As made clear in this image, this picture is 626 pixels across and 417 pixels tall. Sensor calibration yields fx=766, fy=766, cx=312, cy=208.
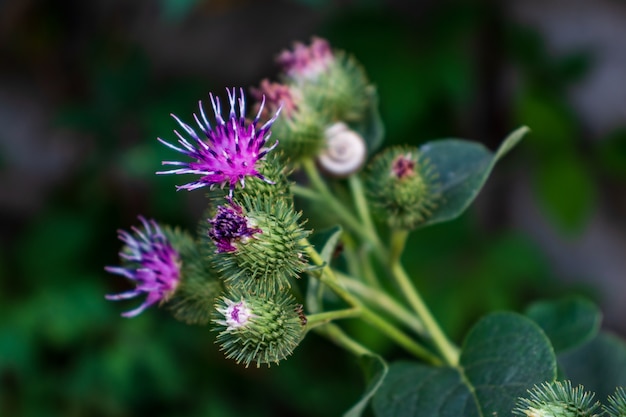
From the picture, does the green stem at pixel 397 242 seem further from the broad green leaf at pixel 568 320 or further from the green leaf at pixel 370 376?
the broad green leaf at pixel 568 320

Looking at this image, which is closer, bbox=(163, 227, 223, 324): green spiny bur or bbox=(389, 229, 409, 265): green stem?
bbox=(163, 227, 223, 324): green spiny bur

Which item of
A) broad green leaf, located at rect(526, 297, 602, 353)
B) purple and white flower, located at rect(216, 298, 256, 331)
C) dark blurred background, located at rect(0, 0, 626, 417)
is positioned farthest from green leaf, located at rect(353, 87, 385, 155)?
dark blurred background, located at rect(0, 0, 626, 417)

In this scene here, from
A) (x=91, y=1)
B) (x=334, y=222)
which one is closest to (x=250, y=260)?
(x=334, y=222)

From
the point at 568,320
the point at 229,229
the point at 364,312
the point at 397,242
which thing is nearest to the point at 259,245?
the point at 229,229

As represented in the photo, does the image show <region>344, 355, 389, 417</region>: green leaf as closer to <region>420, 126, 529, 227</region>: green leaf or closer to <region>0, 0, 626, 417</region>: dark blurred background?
<region>420, 126, 529, 227</region>: green leaf

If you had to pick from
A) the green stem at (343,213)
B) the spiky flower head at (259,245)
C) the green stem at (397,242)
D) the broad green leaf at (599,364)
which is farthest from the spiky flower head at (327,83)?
the broad green leaf at (599,364)

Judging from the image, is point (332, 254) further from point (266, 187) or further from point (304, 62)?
point (304, 62)

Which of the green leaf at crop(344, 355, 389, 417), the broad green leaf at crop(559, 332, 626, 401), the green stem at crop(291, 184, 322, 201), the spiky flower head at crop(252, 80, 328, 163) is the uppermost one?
the spiky flower head at crop(252, 80, 328, 163)
